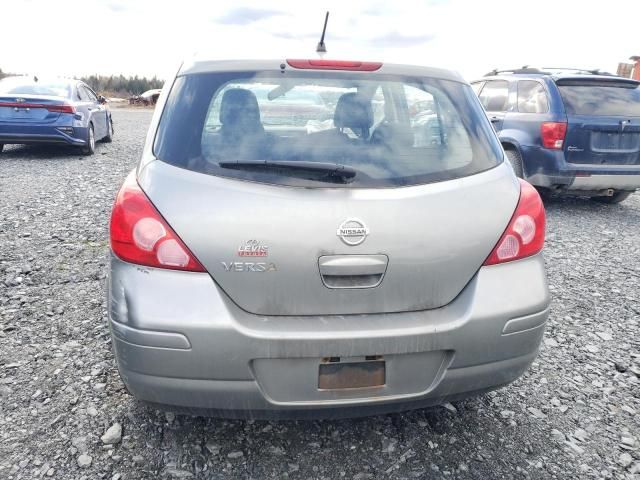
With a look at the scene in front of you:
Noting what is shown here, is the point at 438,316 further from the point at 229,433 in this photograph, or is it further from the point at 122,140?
Result: the point at 122,140

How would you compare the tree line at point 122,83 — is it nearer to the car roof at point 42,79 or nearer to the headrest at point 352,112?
the car roof at point 42,79

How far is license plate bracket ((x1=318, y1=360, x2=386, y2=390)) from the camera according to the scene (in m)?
1.94

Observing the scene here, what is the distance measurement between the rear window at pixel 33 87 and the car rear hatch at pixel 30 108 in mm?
472

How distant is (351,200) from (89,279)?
298cm

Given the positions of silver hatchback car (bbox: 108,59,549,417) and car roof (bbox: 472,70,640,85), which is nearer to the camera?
silver hatchback car (bbox: 108,59,549,417)

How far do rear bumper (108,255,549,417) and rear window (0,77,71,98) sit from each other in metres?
9.49

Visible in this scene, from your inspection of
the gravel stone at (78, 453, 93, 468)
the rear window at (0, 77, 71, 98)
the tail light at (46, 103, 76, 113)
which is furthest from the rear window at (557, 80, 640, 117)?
the rear window at (0, 77, 71, 98)

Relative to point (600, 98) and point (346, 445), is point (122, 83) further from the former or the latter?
point (346, 445)

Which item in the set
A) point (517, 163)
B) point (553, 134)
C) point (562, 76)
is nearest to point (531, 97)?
point (562, 76)

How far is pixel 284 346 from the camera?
1872mm

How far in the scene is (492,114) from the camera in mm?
7840

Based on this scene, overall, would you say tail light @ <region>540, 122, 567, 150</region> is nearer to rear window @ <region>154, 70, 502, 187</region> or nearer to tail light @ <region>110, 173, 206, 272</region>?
rear window @ <region>154, 70, 502, 187</region>

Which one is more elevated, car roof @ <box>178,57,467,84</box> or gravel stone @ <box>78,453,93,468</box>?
car roof @ <box>178,57,467,84</box>

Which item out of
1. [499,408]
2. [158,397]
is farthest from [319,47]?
[499,408]
